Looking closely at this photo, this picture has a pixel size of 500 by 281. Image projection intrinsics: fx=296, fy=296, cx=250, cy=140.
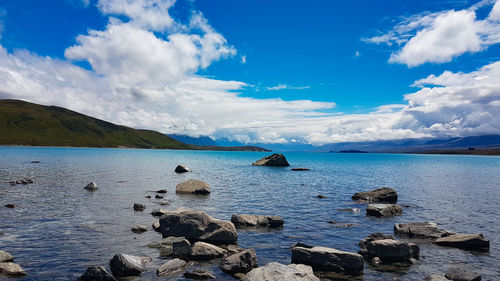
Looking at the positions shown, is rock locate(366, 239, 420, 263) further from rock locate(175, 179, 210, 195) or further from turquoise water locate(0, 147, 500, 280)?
rock locate(175, 179, 210, 195)

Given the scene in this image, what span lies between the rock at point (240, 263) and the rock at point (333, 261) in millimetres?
2861

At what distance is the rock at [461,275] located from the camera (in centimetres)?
1535

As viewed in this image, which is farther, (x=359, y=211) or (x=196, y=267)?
(x=359, y=211)

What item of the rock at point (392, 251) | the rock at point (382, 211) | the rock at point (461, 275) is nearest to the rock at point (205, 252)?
the rock at point (392, 251)

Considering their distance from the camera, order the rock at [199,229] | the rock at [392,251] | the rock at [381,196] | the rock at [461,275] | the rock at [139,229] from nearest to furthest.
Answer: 1. the rock at [461,275]
2. the rock at [392,251]
3. the rock at [199,229]
4. the rock at [139,229]
5. the rock at [381,196]

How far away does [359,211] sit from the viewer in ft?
113

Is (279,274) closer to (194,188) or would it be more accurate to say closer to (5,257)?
(5,257)

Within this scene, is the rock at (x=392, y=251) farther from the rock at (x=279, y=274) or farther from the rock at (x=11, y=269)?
the rock at (x=11, y=269)

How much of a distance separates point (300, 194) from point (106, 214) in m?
28.3

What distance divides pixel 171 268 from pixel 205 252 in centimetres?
282

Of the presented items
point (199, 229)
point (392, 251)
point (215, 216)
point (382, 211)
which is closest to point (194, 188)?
point (215, 216)

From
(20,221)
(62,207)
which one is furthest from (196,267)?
(62,207)

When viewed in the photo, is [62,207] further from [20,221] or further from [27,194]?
[27,194]

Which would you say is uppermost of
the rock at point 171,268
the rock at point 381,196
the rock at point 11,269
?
the rock at point 11,269
